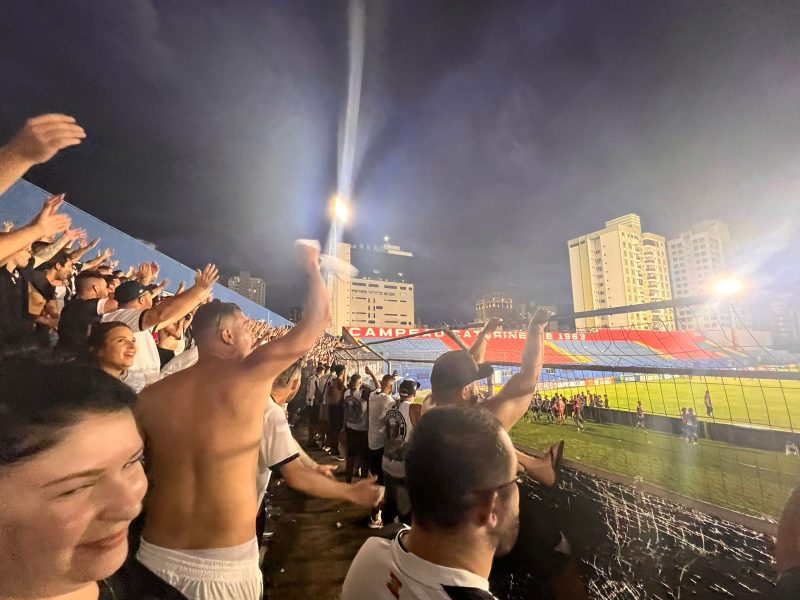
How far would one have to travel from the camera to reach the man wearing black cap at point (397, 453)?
337 centimetres

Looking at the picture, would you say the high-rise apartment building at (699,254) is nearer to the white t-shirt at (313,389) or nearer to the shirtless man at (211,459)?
the white t-shirt at (313,389)

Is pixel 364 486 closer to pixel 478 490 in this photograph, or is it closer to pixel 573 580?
pixel 478 490

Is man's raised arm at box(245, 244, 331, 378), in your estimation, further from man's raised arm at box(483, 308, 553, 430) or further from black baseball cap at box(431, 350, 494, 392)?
man's raised arm at box(483, 308, 553, 430)

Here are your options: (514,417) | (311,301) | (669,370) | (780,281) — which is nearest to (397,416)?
(514,417)

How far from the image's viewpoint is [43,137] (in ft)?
4.92

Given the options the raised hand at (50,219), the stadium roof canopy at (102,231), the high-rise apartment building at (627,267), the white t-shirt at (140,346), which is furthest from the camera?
the high-rise apartment building at (627,267)

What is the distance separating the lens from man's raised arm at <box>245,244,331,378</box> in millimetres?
1762

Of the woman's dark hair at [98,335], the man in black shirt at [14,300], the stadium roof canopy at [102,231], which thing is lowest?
the woman's dark hair at [98,335]

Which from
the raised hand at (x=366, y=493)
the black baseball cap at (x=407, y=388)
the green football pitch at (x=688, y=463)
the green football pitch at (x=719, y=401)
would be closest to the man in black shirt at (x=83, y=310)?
the raised hand at (x=366, y=493)

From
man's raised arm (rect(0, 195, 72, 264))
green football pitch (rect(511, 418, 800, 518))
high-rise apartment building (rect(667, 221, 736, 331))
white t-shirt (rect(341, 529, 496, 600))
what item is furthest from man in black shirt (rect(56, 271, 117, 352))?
high-rise apartment building (rect(667, 221, 736, 331))

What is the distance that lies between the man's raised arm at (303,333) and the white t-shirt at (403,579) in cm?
94

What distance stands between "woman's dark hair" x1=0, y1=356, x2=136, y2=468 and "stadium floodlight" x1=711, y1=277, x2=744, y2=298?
306cm

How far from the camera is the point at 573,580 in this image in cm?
267

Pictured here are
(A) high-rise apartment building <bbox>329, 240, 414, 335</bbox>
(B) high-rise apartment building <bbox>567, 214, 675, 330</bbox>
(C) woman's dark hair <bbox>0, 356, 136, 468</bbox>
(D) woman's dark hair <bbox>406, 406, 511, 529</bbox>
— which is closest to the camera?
(C) woman's dark hair <bbox>0, 356, 136, 468</bbox>
